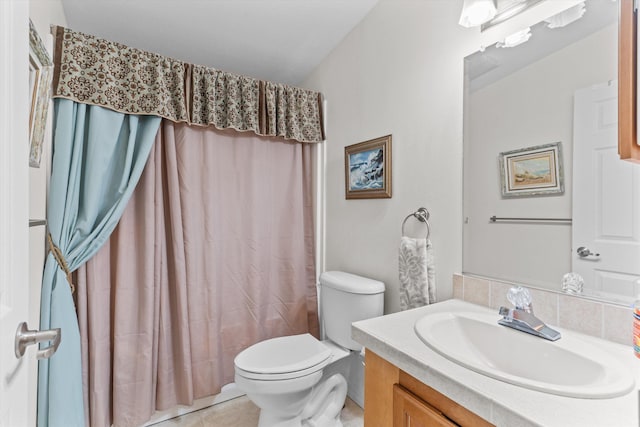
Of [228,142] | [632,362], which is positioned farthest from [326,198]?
[632,362]

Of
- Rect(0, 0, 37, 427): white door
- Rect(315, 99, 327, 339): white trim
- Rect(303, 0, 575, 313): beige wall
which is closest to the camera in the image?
Rect(0, 0, 37, 427): white door

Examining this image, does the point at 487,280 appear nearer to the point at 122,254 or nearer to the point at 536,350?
the point at 536,350

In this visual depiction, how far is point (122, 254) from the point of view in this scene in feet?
5.38

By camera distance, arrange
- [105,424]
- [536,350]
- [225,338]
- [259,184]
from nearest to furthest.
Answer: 1. [536,350]
2. [105,424]
3. [225,338]
4. [259,184]

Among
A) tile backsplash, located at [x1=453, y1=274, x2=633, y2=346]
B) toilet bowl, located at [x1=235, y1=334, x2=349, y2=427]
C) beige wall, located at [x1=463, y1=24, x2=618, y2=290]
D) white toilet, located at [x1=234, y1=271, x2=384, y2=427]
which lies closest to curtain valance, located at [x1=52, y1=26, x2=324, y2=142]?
white toilet, located at [x1=234, y1=271, x2=384, y2=427]

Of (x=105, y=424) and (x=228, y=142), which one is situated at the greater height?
(x=228, y=142)

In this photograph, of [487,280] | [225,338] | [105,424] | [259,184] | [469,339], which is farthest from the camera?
[259,184]

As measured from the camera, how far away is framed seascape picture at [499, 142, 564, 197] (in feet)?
3.24

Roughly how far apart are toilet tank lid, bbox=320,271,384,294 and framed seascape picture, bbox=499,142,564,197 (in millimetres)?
769

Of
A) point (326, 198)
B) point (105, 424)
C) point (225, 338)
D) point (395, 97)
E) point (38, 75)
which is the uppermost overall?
point (395, 97)

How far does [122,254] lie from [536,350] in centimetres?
185

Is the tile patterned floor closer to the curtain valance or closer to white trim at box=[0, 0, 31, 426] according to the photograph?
white trim at box=[0, 0, 31, 426]

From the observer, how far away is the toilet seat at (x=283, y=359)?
1.42 m

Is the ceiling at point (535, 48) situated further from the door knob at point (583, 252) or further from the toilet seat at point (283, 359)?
the toilet seat at point (283, 359)
